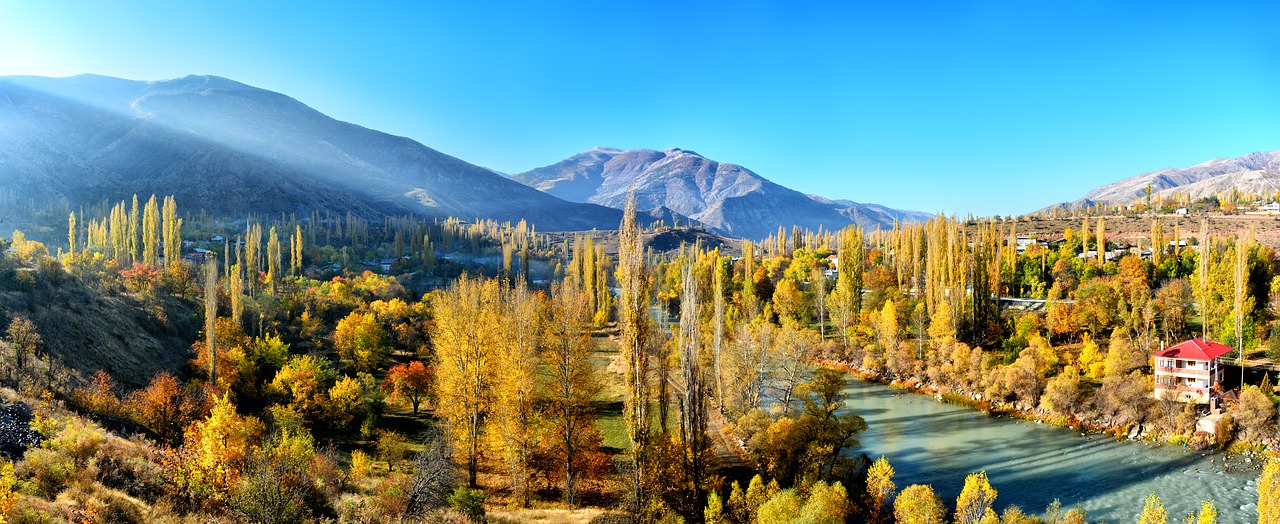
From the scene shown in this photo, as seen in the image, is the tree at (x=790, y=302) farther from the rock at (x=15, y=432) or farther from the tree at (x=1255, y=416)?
the rock at (x=15, y=432)

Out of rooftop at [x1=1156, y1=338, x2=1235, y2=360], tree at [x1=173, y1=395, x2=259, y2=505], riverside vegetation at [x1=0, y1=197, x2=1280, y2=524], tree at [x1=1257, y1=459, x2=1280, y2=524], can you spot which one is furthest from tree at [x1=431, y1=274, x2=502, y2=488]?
rooftop at [x1=1156, y1=338, x2=1235, y2=360]

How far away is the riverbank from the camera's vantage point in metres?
25.8

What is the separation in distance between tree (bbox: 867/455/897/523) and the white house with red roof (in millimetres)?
19294

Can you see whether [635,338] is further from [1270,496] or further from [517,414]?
[1270,496]

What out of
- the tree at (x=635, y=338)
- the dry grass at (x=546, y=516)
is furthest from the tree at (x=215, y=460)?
the tree at (x=635, y=338)

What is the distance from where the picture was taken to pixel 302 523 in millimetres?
14852

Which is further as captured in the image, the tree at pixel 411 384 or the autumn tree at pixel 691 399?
the tree at pixel 411 384

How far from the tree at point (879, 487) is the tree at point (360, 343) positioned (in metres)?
27.1

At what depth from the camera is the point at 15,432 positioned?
638 inches

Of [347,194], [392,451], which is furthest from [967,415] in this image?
[347,194]

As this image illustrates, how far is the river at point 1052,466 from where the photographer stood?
70.7 ft

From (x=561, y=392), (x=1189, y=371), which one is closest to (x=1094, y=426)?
(x=1189, y=371)

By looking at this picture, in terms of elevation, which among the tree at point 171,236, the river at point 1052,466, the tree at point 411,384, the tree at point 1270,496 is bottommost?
the river at point 1052,466

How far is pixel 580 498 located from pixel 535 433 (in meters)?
2.44
